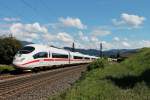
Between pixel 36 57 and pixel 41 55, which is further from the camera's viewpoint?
pixel 41 55

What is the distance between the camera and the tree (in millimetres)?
64938

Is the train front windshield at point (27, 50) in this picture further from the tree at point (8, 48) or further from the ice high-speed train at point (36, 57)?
the tree at point (8, 48)

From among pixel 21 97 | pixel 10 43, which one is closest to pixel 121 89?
pixel 21 97

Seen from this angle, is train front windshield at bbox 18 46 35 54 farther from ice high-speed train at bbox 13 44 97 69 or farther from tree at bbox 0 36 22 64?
tree at bbox 0 36 22 64

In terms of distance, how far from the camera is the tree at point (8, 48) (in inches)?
2557

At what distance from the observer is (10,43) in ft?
221

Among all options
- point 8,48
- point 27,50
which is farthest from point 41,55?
point 8,48

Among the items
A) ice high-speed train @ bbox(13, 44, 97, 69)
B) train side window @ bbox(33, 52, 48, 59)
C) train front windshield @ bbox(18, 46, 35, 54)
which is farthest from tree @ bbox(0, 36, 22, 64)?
train front windshield @ bbox(18, 46, 35, 54)

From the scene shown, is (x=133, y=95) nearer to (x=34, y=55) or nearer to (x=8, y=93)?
(x=8, y=93)

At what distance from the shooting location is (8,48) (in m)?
65.6

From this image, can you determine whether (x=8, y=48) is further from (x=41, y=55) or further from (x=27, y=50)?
(x=27, y=50)

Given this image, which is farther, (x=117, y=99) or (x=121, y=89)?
(x=121, y=89)

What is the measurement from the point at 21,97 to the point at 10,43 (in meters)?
49.6

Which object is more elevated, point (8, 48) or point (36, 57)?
point (8, 48)
